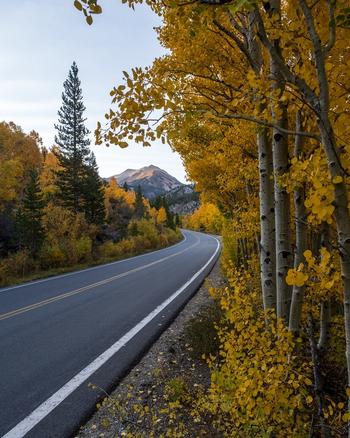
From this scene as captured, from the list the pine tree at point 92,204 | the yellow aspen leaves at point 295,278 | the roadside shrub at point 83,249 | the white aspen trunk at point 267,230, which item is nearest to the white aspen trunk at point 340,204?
the yellow aspen leaves at point 295,278

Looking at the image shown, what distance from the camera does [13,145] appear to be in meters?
46.3

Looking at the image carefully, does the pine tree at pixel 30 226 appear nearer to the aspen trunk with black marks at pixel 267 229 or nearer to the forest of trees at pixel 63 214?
the forest of trees at pixel 63 214

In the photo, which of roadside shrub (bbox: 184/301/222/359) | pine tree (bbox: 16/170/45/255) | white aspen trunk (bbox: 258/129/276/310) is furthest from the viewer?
pine tree (bbox: 16/170/45/255)

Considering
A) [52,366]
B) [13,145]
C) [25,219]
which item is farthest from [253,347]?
[13,145]

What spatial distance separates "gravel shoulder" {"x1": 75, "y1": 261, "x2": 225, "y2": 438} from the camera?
3.27 meters

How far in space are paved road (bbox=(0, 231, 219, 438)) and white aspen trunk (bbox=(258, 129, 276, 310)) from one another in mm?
2414

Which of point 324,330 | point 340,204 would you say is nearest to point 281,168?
point 340,204

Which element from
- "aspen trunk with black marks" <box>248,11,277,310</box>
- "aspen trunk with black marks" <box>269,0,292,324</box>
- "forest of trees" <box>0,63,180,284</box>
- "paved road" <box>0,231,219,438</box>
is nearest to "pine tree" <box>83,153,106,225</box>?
"forest of trees" <box>0,63,180,284</box>

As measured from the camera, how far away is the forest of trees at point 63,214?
18516 mm

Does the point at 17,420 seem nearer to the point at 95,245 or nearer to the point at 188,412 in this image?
the point at 188,412

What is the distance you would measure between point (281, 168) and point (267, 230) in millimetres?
1029

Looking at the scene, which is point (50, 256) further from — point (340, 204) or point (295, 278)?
point (340, 204)

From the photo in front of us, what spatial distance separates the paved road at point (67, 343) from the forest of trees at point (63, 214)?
627 cm

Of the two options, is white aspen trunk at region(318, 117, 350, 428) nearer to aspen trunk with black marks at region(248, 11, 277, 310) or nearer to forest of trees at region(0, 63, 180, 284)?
aspen trunk with black marks at region(248, 11, 277, 310)
